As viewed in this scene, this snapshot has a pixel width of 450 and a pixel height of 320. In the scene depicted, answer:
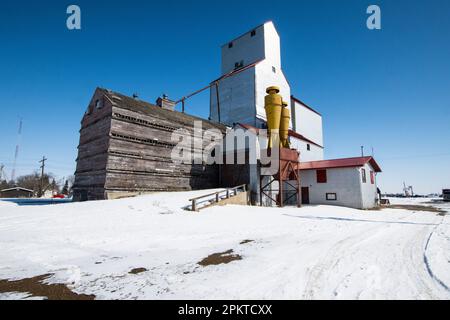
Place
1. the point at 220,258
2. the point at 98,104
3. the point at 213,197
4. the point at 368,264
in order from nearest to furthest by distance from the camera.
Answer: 1. the point at 368,264
2. the point at 220,258
3. the point at 213,197
4. the point at 98,104

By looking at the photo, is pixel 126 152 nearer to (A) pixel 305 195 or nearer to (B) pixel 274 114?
(B) pixel 274 114

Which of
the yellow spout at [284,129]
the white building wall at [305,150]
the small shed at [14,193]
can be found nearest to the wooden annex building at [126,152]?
the yellow spout at [284,129]

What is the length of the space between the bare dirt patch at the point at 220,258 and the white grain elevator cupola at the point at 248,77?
22573 mm

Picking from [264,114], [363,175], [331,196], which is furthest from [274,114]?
[363,175]

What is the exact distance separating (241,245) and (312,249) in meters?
1.96

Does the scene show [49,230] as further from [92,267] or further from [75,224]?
[92,267]

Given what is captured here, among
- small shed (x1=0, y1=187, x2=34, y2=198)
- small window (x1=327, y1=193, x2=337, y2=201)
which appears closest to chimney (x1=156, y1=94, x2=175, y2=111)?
small window (x1=327, y1=193, x2=337, y2=201)

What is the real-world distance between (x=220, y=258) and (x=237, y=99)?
85.2 ft

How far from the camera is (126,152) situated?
1809cm

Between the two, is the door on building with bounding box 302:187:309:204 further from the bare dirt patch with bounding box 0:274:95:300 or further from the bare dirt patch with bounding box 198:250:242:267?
the bare dirt patch with bounding box 0:274:95:300

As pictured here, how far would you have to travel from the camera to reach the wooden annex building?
17438 mm

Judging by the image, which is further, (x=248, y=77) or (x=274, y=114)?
(x=248, y=77)
